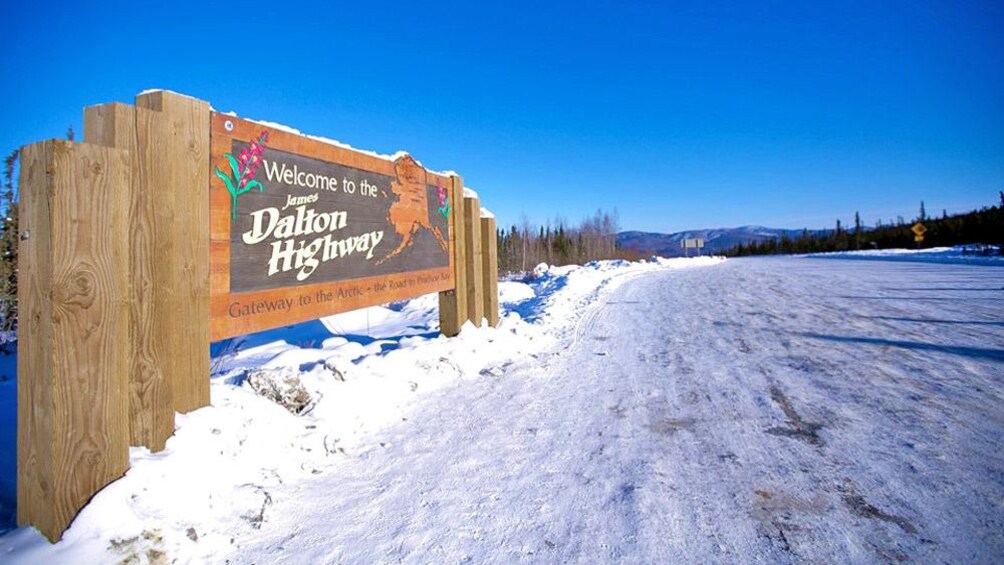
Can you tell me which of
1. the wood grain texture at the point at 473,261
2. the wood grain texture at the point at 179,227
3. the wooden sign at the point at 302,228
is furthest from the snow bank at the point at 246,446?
the wood grain texture at the point at 473,261

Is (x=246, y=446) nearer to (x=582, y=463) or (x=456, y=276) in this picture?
(x=582, y=463)

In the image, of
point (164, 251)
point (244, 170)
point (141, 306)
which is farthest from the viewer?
point (244, 170)

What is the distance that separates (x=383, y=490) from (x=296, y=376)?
150cm

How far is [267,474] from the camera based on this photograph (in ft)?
9.44

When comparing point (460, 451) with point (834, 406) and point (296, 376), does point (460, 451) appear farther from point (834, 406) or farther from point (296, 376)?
point (834, 406)

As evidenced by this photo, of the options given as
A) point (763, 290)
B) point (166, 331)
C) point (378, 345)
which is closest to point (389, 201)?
point (378, 345)

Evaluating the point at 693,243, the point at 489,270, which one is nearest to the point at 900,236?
the point at 693,243

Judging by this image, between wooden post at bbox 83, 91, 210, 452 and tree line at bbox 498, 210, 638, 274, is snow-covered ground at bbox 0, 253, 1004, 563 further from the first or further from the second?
tree line at bbox 498, 210, 638, 274

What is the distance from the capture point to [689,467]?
A: 114 inches

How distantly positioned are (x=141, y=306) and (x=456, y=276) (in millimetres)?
4438

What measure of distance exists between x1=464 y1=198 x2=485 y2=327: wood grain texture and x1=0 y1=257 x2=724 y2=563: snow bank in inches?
29.9

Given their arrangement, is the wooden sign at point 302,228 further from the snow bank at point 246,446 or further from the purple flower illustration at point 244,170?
the snow bank at point 246,446

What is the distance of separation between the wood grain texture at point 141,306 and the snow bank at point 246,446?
0.16 metres

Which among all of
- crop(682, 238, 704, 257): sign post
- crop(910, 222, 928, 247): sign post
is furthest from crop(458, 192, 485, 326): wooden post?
crop(910, 222, 928, 247): sign post
